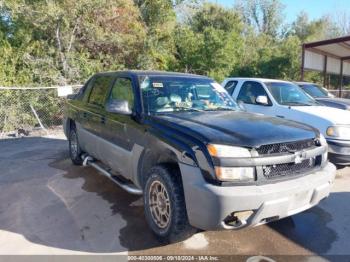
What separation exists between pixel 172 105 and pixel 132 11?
1324 cm

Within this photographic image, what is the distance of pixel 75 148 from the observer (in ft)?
21.1

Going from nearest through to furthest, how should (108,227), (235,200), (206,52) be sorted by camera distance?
(235,200) → (108,227) → (206,52)

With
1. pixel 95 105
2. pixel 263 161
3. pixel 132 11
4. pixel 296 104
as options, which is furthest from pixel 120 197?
pixel 132 11

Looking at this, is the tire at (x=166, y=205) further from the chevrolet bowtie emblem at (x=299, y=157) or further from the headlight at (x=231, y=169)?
the chevrolet bowtie emblem at (x=299, y=157)

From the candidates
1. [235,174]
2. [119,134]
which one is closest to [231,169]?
[235,174]

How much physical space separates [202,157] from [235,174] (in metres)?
0.33

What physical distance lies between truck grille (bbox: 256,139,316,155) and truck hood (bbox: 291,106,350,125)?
2654mm

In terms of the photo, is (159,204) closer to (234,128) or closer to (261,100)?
(234,128)

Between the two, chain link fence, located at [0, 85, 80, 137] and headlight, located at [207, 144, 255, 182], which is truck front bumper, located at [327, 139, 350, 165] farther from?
chain link fence, located at [0, 85, 80, 137]

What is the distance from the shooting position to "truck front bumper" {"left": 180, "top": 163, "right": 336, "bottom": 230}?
295 cm

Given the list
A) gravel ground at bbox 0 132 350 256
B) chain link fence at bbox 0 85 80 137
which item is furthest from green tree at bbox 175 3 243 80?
gravel ground at bbox 0 132 350 256

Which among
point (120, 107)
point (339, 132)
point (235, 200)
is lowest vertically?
point (235, 200)

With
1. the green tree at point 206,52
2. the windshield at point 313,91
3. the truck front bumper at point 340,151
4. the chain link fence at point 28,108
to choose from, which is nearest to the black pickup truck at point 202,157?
the truck front bumper at point 340,151

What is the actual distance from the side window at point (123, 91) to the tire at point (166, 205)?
1085mm
